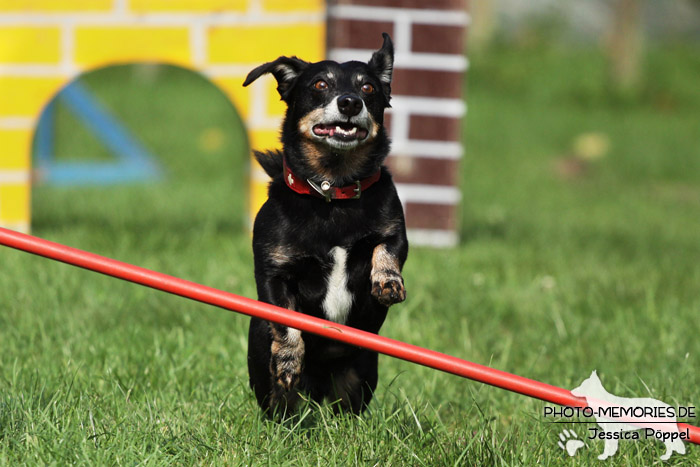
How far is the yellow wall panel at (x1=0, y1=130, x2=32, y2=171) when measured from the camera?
520 centimetres

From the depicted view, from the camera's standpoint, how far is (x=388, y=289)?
7.17 feet

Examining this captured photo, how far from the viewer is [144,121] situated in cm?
1177

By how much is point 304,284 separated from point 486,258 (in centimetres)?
300

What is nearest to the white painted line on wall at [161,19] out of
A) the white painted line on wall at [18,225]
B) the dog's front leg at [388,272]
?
the white painted line on wall at [18,225]

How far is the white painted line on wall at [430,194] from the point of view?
223 inches

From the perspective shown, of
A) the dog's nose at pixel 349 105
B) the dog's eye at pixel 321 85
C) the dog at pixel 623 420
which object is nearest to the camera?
the dog at pixel 623 420

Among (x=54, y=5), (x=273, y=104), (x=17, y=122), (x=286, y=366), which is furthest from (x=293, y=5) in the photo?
(x=286, y=366)

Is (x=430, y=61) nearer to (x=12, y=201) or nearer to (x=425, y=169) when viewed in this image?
→ (x=425, y=169)

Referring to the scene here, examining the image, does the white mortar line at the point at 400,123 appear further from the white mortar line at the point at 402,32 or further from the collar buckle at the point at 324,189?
the collar buckle at the point at 324,189

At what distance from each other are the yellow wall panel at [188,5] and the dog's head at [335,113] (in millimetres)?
2934

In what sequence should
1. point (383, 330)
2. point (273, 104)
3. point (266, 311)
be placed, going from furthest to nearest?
1. point (273, 104)
2. point (383, 330)
3. point (266, 311)

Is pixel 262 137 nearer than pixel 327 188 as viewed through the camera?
No

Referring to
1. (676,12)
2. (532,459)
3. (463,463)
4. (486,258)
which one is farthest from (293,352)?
(676,12)

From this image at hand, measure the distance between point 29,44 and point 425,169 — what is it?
2503 millimetres
